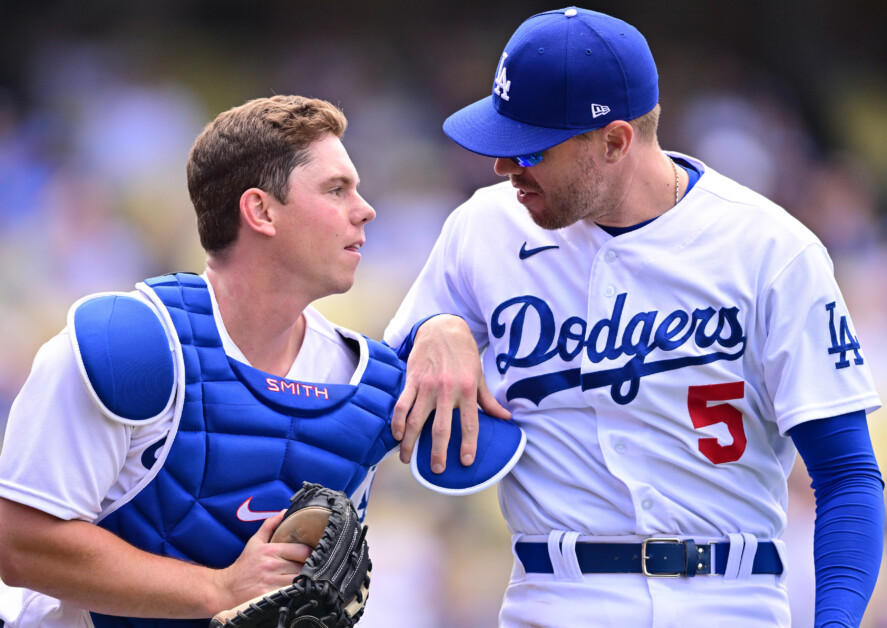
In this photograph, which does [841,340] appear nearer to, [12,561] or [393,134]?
[12,561]

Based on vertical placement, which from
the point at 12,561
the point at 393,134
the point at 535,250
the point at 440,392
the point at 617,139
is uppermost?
the point at 393,134

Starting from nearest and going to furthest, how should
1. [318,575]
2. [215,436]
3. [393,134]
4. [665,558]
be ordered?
[318,575]
[215,436]
[665,558]
[393,134]

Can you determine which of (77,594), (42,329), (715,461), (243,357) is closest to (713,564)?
(715,461)

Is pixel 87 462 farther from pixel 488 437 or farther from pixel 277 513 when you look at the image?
pixel 488 437

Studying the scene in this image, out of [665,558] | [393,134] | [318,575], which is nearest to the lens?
[318,575]

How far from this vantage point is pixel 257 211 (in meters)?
1.88

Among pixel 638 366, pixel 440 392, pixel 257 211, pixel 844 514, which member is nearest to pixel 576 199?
pixel 638 366

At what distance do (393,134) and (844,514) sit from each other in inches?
123

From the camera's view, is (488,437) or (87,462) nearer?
(87,462)

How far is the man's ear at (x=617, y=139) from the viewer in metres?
1.94

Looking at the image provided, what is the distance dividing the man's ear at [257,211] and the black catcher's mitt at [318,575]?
493 millimetres

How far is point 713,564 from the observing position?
1849 mm

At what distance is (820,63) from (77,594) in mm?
4183

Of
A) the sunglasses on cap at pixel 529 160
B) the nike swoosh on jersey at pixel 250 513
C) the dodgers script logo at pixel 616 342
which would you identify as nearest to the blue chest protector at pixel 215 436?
the nike swoosh on jersey at pixel 250 513
